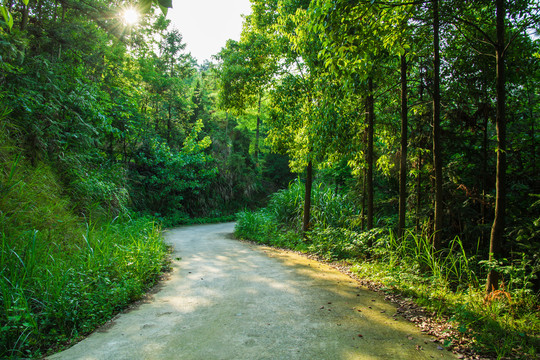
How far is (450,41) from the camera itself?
5.62 meters

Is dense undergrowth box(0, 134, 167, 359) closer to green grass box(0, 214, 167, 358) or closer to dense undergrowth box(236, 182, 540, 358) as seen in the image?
green grass box(0, 214, 167, 358)

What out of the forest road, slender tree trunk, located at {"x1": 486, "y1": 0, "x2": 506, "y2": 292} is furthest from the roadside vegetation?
the forest road

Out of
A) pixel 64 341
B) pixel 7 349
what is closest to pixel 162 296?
pixel 64 341

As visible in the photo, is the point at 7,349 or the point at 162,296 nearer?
the point at 7,349

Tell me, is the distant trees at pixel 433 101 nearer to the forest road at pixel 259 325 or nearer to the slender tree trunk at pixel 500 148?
the slender tree trunk at pixel 500 148

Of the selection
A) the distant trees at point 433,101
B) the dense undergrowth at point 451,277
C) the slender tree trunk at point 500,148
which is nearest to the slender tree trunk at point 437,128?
the distant trees at point 433,101

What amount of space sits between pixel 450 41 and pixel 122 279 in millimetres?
7303

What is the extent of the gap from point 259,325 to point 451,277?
139 inches

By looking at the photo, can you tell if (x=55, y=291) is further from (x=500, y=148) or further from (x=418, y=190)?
(x=418, y=190)

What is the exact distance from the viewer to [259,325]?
3695 millimetres

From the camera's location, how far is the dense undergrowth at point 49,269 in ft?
10.3

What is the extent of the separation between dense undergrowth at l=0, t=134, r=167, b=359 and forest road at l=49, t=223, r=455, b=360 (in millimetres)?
325

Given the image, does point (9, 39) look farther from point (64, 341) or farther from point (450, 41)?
point (450, 41)

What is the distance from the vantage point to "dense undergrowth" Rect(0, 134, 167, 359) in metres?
3.15
